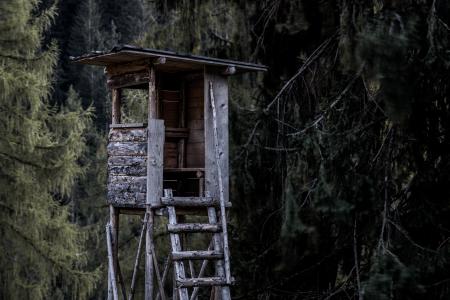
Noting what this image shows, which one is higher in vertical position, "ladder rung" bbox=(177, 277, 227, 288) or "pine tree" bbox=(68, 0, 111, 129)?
"pine tree" bbox=(68, 0, 111, 129)

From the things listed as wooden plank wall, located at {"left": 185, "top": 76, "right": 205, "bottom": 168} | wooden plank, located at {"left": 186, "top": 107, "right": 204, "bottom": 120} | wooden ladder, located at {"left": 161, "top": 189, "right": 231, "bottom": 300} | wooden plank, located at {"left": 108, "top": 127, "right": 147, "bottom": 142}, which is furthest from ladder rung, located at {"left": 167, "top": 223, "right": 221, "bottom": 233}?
wooden plank, located at {"left": 186, "top": 107, "right": 204, "bottom": 120}

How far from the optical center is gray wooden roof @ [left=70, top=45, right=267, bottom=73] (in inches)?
336

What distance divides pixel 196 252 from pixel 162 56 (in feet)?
7.93

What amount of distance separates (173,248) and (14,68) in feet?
30.0

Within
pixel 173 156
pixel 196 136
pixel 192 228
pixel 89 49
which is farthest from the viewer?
pixel 89 49

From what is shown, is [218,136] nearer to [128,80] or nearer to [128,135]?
[128,135]

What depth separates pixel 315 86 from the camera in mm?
10180

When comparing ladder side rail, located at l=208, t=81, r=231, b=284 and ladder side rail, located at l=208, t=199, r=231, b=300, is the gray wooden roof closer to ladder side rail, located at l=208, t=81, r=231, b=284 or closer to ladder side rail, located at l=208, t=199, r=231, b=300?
ladder side rail, located at l=208, t=81, r=231, b=284

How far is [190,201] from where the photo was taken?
889cm

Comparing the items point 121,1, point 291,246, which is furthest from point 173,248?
point 121,1

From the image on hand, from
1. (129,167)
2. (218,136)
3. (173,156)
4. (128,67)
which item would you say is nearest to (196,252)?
(129,167)

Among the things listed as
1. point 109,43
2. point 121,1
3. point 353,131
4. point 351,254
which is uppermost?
point 121,1

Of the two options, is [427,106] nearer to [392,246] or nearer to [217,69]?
[392,246]

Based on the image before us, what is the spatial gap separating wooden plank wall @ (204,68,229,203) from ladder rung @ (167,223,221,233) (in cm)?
58
